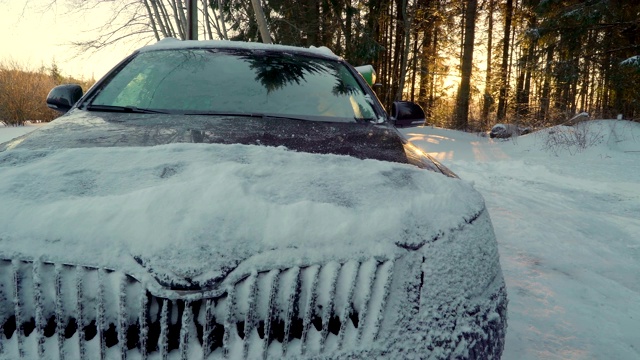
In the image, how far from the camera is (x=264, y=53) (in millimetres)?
2676

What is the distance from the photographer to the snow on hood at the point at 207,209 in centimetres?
92

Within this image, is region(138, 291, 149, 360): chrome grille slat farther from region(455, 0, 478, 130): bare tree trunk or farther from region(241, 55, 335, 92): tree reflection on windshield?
region(455, 0, 478, 130): bare tree trunk

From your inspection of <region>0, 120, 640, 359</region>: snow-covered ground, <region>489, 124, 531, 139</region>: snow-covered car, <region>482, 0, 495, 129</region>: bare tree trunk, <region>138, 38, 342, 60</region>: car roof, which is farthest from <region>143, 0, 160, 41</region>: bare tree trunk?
<region>138, 38, 342, 60</region>: car roof

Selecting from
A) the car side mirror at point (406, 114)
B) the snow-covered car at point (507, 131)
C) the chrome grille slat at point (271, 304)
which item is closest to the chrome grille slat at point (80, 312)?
the chrome grille slat at point (271, 304)

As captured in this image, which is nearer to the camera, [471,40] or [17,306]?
[17,306]

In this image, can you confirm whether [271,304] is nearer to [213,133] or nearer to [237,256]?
[237,256]

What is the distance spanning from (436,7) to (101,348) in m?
19.7

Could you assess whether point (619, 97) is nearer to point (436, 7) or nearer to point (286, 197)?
point (436, 7)

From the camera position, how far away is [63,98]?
7.79 ft

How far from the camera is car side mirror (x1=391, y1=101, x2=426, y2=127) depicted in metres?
2.60

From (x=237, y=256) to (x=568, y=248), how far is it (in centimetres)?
300

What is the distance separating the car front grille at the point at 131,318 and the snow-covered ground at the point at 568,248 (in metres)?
1.11

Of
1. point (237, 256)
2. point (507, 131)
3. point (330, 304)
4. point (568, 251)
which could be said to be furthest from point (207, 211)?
point (507, 131)

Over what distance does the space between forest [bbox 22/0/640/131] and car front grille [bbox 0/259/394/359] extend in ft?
35.0
